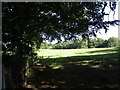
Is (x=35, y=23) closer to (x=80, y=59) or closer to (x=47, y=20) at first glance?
(x=47, y=20)

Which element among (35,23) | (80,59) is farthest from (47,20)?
(80,59)

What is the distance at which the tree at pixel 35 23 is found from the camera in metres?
3.58

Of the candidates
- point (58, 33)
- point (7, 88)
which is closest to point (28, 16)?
point (7, 88)

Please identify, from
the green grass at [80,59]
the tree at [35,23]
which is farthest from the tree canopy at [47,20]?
the green grass at [80,59]

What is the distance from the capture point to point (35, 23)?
394cm

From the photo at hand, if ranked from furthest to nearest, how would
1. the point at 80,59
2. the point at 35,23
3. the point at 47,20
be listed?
the point at 80,59
the point at 47,20
the point at 35,23

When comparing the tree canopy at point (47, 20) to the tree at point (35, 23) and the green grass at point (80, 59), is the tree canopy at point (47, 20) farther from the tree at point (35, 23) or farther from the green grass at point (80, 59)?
→ the green grass at point (80, 59)

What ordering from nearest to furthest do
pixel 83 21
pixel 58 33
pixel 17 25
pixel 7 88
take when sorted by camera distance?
pixel 7 88, pixel 17 25, pixel 83 21, pixel 58 33

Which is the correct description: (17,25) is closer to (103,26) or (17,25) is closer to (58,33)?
(58,33)

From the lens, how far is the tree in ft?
11.8

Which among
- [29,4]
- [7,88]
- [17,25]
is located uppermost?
[29,4]

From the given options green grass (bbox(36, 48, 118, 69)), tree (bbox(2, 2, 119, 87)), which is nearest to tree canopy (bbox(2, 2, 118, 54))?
tree (bbox(2, 2, 119, 87))

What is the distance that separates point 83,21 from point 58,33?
1490 millimetres

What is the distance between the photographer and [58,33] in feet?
20.0
